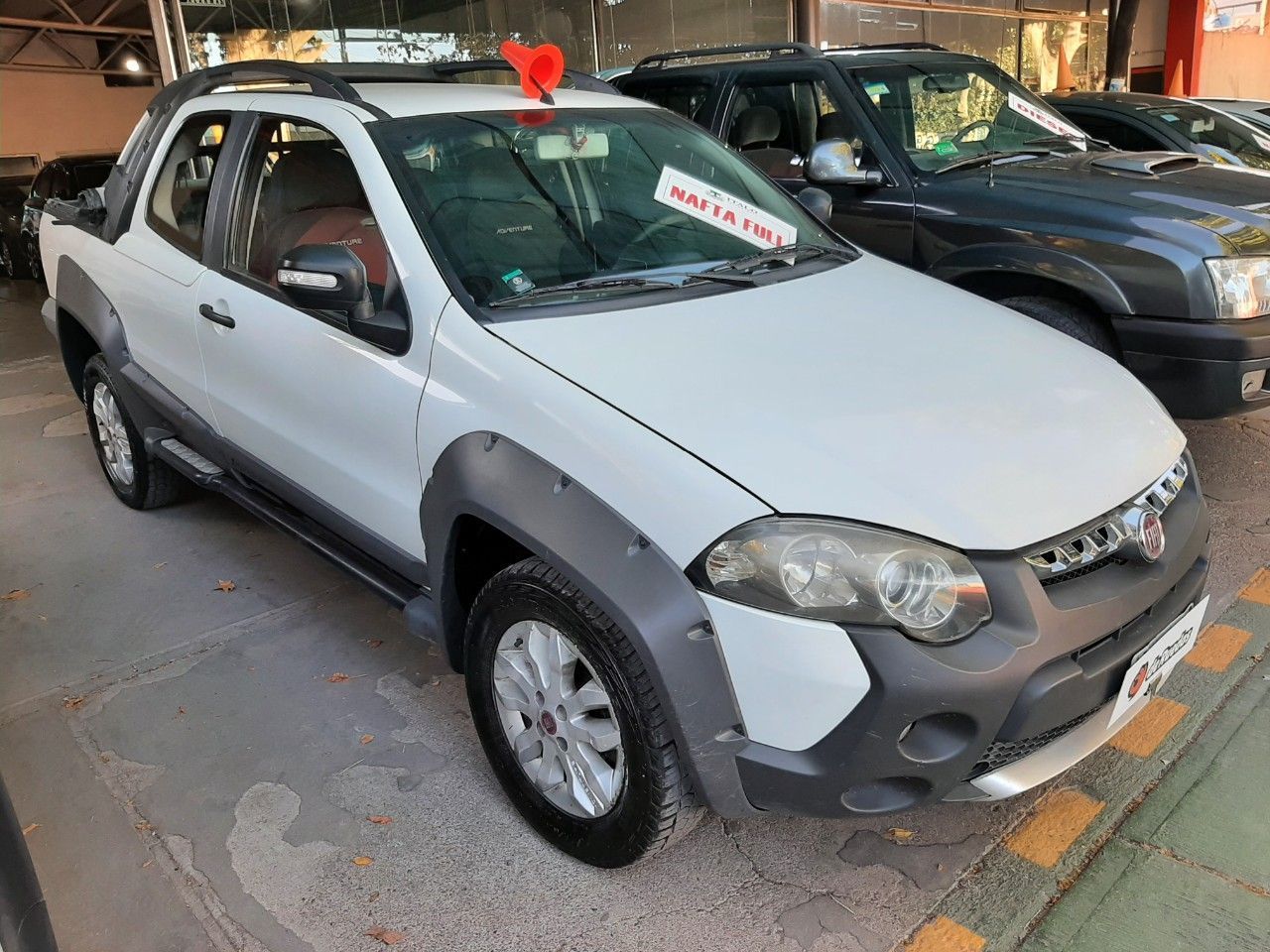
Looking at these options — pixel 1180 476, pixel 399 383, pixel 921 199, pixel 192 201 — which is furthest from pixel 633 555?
pixel 921 199

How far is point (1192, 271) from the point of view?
372cm

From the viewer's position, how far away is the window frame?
3373mm

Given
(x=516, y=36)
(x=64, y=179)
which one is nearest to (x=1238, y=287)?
(x=516, y=36)

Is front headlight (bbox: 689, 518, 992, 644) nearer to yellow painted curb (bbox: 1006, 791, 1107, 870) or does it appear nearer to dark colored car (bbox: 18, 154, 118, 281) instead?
yellow painted curb (bbox: 1006, 791, 1107, 870)

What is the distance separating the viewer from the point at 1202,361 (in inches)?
148

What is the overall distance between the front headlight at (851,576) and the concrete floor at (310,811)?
2.26 ft

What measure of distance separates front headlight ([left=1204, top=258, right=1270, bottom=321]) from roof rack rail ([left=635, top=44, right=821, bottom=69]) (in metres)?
2.26

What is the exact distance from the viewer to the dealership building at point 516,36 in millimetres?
9336

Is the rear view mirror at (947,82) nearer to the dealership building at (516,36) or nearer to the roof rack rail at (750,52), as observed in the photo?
the roof rack rail at (750,52)

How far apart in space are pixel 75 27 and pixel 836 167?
62.8ft

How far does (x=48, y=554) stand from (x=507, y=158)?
8.98 feet

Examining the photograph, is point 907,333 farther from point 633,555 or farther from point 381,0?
point 381,0

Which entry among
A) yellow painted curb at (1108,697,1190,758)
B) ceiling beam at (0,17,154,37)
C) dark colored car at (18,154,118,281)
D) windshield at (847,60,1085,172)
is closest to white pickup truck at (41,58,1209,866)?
yellow painted curb at (1108,697,1190,758)

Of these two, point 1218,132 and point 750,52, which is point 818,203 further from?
point 1218,132
